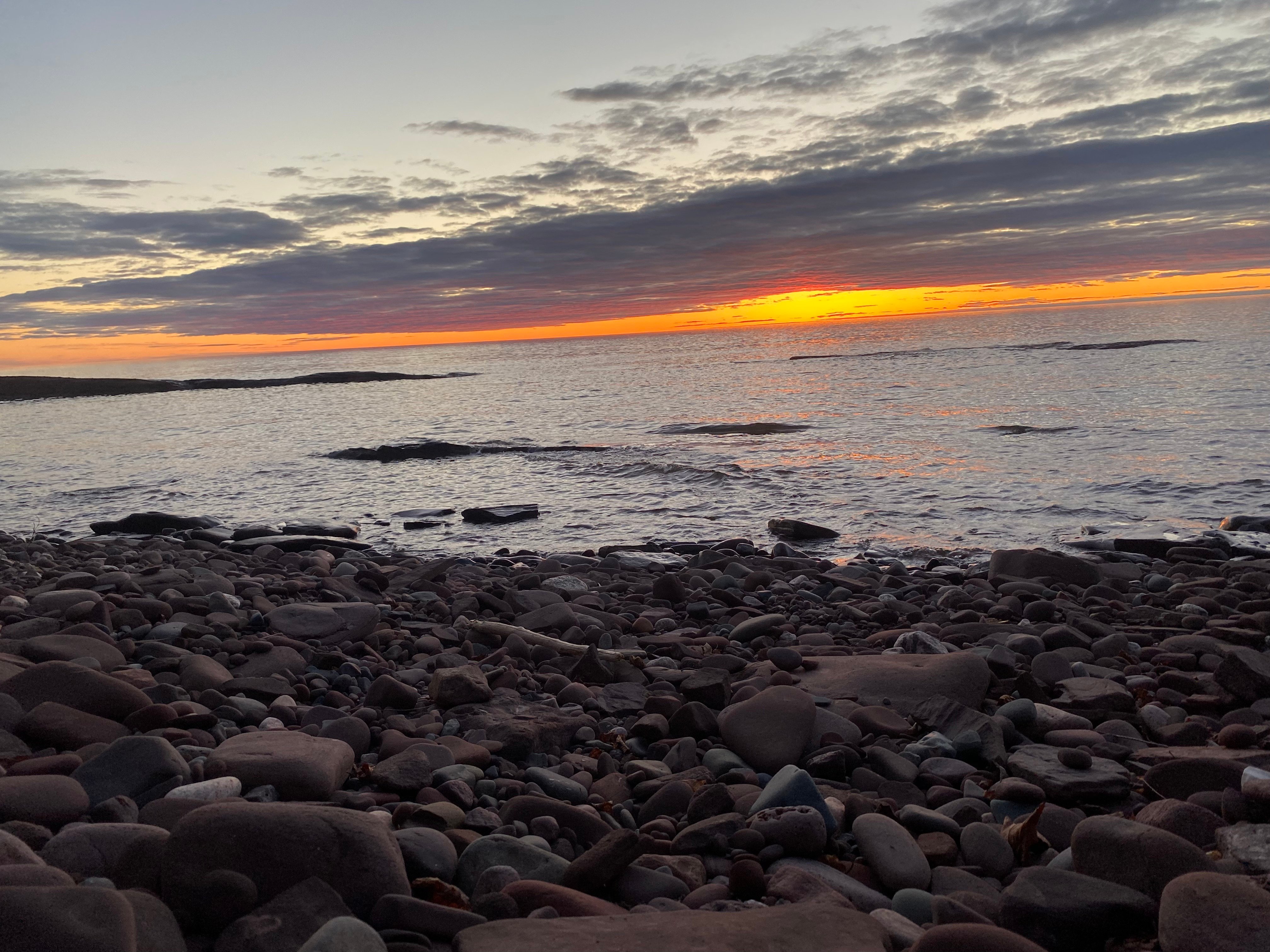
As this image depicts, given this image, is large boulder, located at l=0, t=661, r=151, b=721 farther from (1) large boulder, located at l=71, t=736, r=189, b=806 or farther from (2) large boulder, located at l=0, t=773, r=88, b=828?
(2) large boulder, located at l=0, t=773, r=88, b=828

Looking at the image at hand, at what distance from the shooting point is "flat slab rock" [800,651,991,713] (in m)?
4.60

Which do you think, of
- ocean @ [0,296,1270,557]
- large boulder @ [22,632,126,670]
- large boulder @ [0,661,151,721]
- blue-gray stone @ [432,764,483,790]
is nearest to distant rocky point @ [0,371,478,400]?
ocean @ [0,296,1270,557]

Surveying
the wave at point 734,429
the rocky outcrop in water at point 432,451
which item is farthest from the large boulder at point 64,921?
the wave at point 734,429

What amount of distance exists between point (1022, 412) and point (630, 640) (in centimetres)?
2246

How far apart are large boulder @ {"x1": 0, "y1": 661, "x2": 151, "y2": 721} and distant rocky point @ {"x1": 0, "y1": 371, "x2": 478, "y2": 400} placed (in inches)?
2608

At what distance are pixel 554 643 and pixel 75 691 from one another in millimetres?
2888

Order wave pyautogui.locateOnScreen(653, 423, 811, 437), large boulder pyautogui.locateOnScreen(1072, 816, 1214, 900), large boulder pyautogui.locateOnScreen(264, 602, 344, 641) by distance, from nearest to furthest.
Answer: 1. large boulder pyautogui.locateOnScreen(1072, 816, 1214, 900)
2. large boulder pyautogui.locateOnScreen(264, 602, 344, 641)
3. wave pyautogui.locateOnScreen(653, 423, 811, 437)

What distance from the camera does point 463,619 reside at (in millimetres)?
6453

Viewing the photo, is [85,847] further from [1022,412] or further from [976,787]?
[1022,412]

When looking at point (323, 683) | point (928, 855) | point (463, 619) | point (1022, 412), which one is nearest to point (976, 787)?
point (928, 855)

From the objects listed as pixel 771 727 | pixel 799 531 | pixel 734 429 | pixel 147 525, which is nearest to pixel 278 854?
pixel 771 727

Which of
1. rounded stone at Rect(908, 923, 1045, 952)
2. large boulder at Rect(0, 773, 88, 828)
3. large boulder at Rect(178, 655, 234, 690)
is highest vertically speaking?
large boulder at Rect(0, 773, 88, 828)

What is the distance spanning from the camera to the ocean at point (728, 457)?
42.0 feet

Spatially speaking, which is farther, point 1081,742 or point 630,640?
point 630,640
